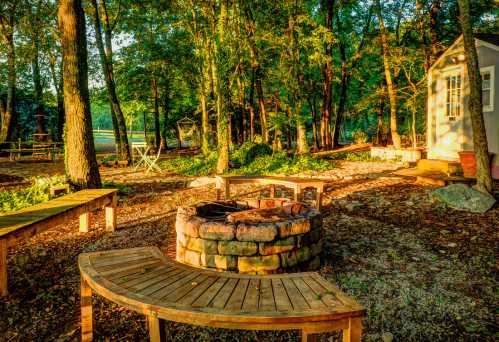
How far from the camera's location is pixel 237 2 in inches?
438

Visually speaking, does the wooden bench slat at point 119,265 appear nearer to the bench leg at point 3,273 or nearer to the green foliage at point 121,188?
the bench leg at point 3,273

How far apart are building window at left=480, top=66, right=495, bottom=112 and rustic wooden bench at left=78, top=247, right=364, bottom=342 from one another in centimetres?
931

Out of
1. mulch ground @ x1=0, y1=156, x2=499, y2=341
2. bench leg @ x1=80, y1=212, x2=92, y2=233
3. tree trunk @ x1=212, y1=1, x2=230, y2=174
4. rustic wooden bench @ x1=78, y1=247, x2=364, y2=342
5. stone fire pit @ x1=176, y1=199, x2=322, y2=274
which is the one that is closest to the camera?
rustic wooden bench @ x1=78, y1=247, x2=364, y2=342

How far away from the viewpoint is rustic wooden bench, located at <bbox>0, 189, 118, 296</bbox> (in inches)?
135

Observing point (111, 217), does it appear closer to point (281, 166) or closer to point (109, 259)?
point (109, 259)

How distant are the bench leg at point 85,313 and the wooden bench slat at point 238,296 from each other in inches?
48.5

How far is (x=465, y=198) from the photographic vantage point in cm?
628

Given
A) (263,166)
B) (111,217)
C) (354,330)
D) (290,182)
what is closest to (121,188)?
(111,217)

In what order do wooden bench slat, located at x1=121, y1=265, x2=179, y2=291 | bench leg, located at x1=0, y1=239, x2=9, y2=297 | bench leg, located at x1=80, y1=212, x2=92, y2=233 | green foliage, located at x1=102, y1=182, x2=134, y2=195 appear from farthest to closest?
1. green foliage, located at x1=102, y1=182, x2=134, y2=195
2. bench leg, located at x1=80, y1=212, x2=92, y2=233
3. bench leg, located at x1=0, y1=239, x2=9, y2=297
4. wooden bench slat, located at x1=121, y1=265, x2=179, y2=291

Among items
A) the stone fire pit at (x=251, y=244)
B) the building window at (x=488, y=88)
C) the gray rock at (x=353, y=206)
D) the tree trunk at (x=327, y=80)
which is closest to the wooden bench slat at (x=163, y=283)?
the stone fire pit at (x=251, y=244)

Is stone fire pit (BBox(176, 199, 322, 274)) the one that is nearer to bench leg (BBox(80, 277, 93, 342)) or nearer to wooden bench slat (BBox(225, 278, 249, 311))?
wooden bench slat (BBox(225, 278, 249, 311))

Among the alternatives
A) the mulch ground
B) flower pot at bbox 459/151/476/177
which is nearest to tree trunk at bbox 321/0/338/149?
flower pot at bbox 459/151/476/177

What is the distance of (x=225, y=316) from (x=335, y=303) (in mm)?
647

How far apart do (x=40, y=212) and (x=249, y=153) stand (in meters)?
9.78
